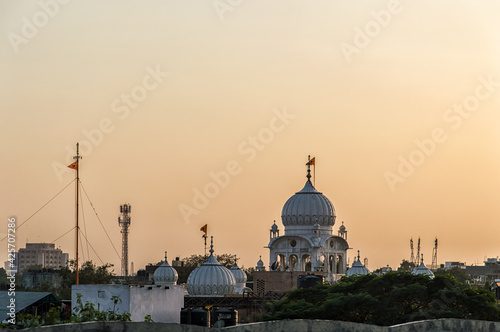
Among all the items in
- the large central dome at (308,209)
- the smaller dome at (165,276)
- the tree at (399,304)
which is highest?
the large central dome at (308,209)

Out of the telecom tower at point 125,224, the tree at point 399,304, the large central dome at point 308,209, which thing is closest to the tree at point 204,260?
the telecom tower at point 125,224

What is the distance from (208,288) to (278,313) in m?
28.3

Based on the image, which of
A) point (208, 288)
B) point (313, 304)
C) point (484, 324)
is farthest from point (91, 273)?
point (484, 324)

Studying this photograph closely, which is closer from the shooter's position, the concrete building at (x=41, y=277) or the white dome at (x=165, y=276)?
the white dome at (x=165, y=276)

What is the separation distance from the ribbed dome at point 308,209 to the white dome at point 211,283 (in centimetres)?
1698

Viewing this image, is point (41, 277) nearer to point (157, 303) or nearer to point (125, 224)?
point (125, 224)

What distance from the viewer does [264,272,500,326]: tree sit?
54.7 metres

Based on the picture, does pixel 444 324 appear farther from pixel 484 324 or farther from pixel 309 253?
pixel 309 253

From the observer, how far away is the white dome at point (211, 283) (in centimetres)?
8294

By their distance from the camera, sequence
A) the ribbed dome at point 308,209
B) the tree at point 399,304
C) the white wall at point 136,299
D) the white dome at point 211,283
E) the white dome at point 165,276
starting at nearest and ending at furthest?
the white wall at point 136,299 → the tree at point 399,304 → the white dome at point 211,283 → the white dome at point 165,276 → the ribbed dome at point 308,209

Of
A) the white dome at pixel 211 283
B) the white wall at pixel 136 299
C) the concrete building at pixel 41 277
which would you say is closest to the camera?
the white wall at pixel 136 299

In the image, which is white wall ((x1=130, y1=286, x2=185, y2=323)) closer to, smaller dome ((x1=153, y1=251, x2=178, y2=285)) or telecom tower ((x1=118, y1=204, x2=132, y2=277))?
smaller dome ((x1=153, y1=251, x2=178, y2=285))

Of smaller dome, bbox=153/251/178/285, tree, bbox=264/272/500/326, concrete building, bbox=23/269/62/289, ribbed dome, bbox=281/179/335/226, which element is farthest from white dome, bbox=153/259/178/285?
concrete building, bbox=23/269/62/289

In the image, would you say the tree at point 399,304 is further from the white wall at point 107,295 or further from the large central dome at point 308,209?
the large central dome at point 308,209
